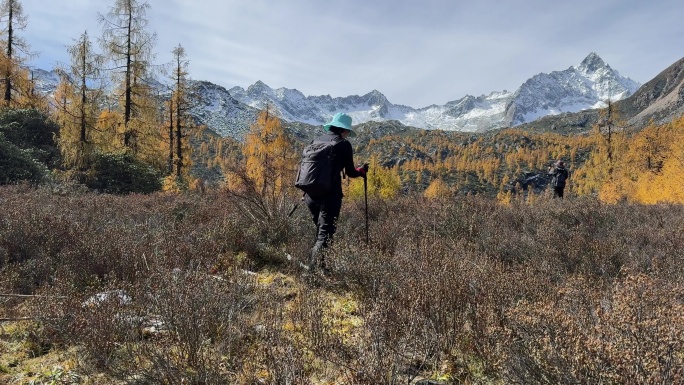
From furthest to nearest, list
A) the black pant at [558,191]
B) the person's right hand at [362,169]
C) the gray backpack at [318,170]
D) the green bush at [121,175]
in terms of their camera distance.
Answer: the green bush at [121,175]
the black pant at [558,191]
the person's right hand at [362,169]
the gray backpack at [318,170]

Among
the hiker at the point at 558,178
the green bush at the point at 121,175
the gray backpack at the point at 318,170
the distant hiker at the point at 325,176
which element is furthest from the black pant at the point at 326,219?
the green bush at the point at 121,175

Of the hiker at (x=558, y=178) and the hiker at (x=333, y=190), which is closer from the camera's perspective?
Result: the hiker at (x=333, y=190)

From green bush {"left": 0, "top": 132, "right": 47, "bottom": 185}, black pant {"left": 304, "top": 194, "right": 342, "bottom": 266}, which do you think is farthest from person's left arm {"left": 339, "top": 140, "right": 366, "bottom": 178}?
green bush {"left": 0, "top": 132, "right": 47, "bottom": 185}

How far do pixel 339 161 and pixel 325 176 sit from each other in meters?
0.27

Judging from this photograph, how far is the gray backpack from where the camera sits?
14.5 ft

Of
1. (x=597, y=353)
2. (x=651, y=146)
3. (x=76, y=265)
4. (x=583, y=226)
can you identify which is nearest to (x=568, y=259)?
(x=583, y=226)

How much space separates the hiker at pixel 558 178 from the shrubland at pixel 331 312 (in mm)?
8045

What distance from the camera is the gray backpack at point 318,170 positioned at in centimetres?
441

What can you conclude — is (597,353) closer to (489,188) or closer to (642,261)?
(642,261)

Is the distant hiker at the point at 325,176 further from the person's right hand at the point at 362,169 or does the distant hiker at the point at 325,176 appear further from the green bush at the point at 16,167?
the green bush at the point at 16,167

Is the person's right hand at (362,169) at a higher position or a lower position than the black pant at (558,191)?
higher

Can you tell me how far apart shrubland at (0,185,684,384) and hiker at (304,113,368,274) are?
0.87ft

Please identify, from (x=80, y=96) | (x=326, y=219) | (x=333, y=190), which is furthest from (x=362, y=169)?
(x=80, y=96)

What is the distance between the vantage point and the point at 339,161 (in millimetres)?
4539
